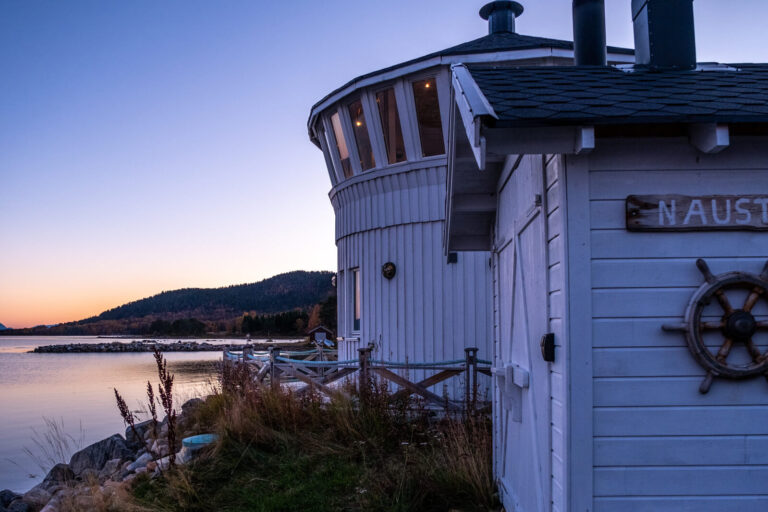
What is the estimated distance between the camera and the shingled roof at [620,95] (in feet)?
10.6

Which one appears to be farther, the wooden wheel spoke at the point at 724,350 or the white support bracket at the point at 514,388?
the white support bracket at the point at 514,388

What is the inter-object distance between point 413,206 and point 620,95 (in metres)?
7.17

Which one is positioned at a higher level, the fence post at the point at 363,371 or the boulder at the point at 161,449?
the fence post at the point at 363,371

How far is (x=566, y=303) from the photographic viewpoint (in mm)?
3330

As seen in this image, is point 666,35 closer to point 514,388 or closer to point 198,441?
point 514,388

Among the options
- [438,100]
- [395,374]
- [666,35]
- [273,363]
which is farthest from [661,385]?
[273,363]

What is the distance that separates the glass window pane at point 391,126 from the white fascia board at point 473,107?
6.93 metres

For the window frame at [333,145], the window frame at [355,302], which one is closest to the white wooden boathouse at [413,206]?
the window frame at [355,302]

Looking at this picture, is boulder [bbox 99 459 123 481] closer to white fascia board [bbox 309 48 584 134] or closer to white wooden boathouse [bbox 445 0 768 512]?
white fascia board [bbox 309 48 584 134]

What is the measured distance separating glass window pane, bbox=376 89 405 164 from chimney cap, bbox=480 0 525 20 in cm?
339

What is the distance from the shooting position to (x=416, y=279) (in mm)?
10820

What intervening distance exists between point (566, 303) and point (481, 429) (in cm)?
447

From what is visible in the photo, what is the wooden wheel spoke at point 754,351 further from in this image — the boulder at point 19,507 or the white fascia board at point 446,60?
the boulder at point 19,507

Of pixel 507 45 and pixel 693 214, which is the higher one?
pixel 507 45
